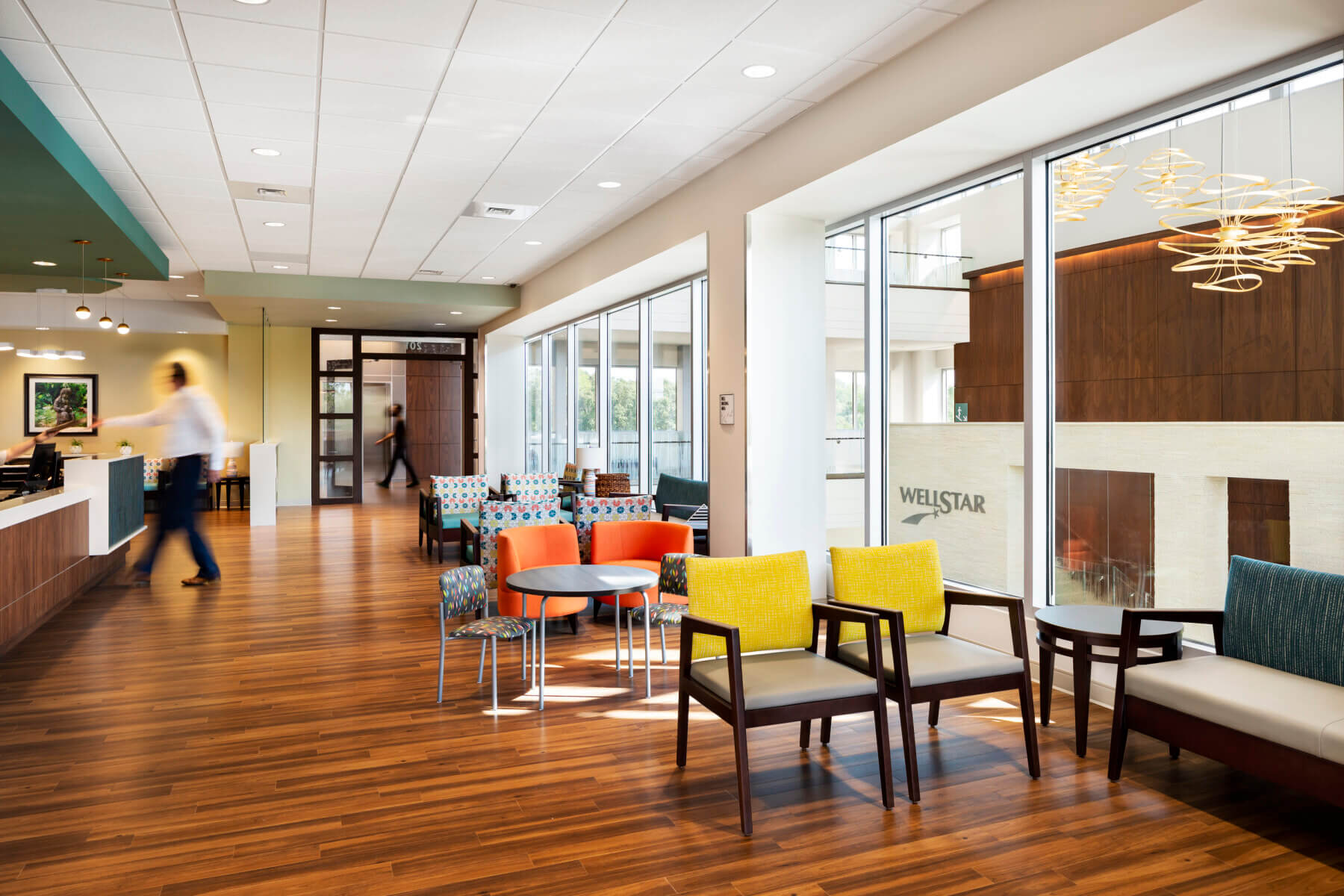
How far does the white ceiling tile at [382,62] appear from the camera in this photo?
178 inches

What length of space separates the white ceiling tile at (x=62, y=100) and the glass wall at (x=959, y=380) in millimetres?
5189

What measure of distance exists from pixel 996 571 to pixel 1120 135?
2623 mm

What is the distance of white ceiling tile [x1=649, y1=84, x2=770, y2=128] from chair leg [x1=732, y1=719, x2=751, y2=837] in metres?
3.65

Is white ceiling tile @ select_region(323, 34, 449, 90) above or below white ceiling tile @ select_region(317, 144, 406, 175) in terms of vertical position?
below

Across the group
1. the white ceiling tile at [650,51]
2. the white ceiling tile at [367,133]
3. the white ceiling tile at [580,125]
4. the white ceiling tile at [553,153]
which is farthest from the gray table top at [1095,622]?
the white ceiling tile at [367,133]

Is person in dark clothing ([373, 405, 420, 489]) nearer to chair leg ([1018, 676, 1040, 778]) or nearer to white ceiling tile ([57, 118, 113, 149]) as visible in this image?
white ceiling tile ([57, 118, 113, 149])

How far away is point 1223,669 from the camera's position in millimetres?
3574

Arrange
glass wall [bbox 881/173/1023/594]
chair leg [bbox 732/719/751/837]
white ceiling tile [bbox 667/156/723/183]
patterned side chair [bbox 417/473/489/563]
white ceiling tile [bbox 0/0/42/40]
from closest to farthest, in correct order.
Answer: chair leg [bbox 732/719/751/837]
white ceiling tile [bbox 0/0/42/40]
glass wall [bbox 881/173/1023/594]
white ceiling tile [bbox 667/156/723/183]
patterned side chair [bbox 417/473/489/563]

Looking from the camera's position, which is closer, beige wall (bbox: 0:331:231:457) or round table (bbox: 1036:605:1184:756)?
round table (bbox: 1036:605:1184:756)

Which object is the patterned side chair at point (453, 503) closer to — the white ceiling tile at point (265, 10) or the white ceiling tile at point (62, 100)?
the white ceiling tile at point (62, 100)

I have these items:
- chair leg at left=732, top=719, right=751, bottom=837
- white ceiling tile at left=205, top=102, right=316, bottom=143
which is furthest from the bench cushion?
white ceiling tile at left=205, top=102, right=316, bottom=143

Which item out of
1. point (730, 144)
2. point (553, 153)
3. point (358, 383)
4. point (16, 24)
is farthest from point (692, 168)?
point (358, 383)

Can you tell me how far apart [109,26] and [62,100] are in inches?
50.2

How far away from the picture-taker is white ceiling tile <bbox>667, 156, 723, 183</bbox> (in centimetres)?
670
